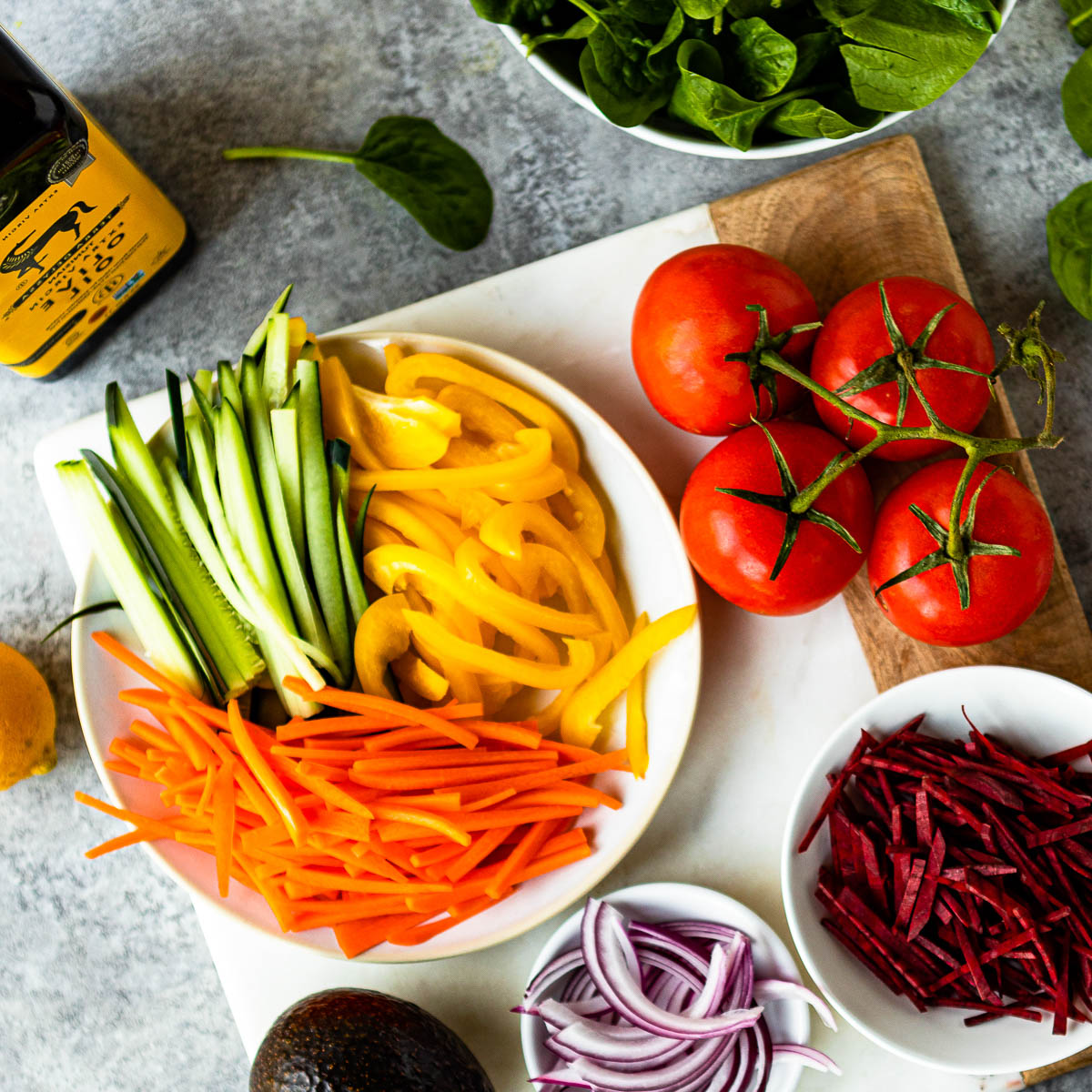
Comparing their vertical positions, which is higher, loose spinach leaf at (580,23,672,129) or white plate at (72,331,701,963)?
loose spinach leaf at (580,23,672,129)

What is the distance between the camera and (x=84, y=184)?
1125 mm

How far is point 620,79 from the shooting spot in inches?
38.1

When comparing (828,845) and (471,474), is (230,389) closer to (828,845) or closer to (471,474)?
(471,474)

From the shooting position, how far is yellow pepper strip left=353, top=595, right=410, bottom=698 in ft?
3.64

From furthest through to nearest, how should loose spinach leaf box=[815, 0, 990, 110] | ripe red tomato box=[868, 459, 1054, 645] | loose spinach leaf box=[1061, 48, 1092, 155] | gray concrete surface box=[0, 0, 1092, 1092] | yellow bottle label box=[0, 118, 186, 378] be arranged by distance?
1. gray concrete surface box=[0, 0, 1092, 1092]
2. loose spinach leaf box=[1061, 48, 1092, 155]
3. yellow bottle label box=[0, 118, 186, 378]
4. ripe red tomato box=[868, 459, 1054, 645]
5. loose spinach leaf box=[815, 0, 990, 110]

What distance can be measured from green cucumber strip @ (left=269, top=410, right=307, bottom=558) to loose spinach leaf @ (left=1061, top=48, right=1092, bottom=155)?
1.01m

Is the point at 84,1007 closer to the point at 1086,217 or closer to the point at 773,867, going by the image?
the point at 773,867

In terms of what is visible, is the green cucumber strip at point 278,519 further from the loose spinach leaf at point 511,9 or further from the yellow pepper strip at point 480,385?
the loose spinach leaf at point 511,9

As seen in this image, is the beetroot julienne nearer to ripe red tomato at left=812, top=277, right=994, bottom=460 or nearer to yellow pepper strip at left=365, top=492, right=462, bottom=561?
ripe red tomato at left=812, top=277, right=994, bottom=460

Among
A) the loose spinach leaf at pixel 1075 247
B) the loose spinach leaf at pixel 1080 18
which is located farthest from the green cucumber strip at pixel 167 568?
the loose spinach leaf at pixel 1080 18

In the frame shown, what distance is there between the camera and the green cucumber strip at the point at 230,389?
1.16m

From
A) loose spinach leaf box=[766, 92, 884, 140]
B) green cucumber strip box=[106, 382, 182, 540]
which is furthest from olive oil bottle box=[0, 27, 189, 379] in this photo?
loose spinach leaf box=[766, 92, 884, 140]

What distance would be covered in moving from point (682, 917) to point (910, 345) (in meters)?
0.69

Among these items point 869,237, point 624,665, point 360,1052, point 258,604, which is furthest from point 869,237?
point 360,1052
